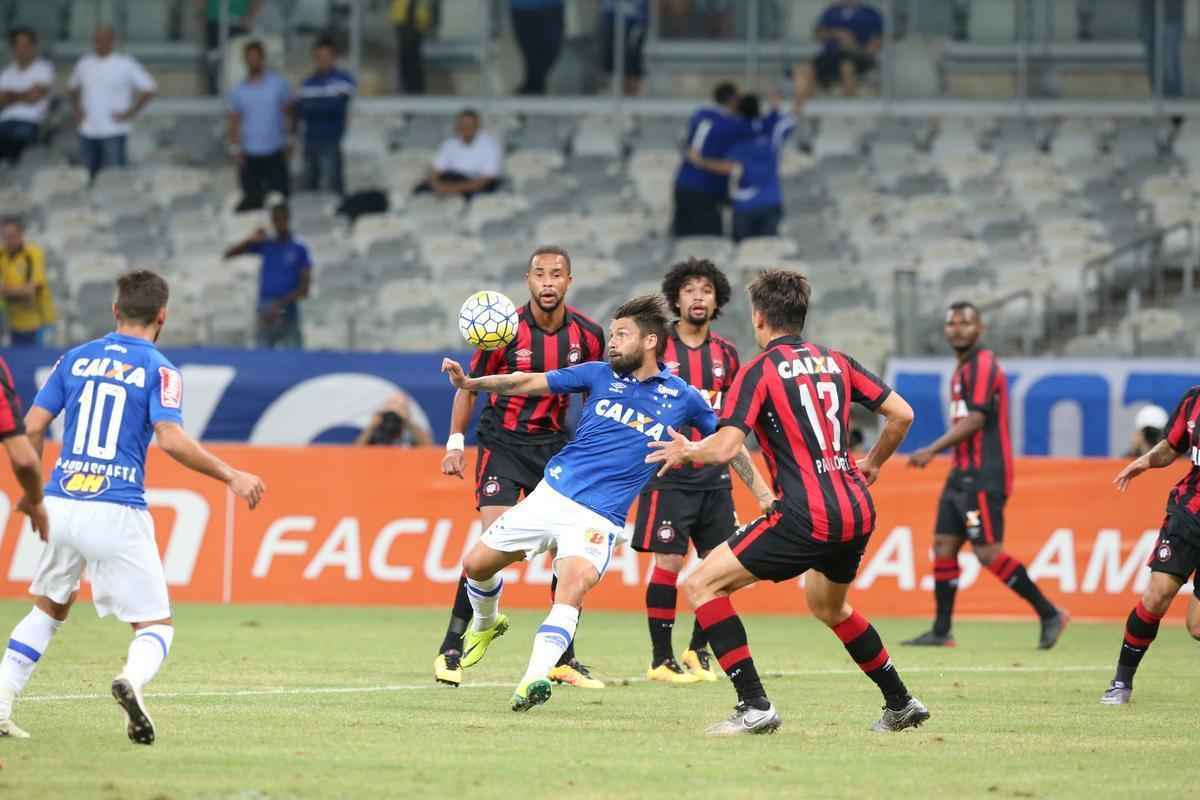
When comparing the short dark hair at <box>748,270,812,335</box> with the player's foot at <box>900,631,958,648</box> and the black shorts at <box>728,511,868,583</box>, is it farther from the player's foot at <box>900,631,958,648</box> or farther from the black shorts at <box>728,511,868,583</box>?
the player's foot at <box>900,631,958,648</box>

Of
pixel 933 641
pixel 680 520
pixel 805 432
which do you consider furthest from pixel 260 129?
pixel 805 432

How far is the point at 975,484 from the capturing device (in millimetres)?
15031

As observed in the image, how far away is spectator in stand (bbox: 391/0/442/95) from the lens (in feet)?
88.4

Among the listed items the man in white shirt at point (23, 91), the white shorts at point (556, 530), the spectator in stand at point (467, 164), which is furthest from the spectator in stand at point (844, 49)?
the white shorts at point (556, 530)

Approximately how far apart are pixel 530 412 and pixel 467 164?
13810 mm

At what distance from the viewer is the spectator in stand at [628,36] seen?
26734 mm

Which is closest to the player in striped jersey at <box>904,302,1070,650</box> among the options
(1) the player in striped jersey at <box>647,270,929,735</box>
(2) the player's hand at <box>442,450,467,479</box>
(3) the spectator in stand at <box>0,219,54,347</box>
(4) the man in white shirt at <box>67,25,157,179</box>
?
(2) the player's hand at <box>442,450,467,479</box>

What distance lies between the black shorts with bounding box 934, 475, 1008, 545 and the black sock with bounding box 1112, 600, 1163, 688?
13.4 ft

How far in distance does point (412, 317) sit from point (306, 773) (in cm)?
1488

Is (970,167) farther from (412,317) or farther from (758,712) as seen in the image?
(758,712)

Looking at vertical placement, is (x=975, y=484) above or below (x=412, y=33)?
below

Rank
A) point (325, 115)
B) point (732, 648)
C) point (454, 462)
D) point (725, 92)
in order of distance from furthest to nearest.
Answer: point (325, 115)
point (725, 92)
point (454, 462)
point (732, 648)

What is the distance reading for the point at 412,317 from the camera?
2228 cm

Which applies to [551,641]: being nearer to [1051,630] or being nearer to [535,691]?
[535,691]
